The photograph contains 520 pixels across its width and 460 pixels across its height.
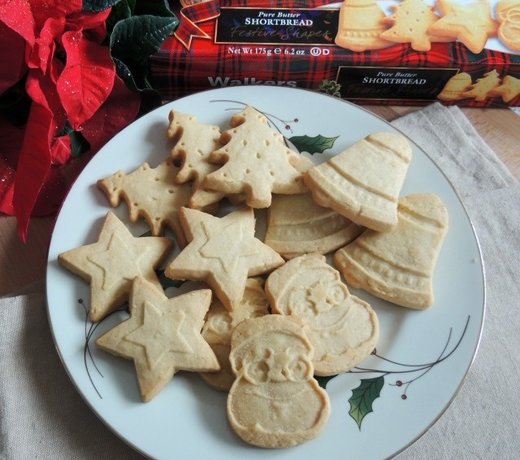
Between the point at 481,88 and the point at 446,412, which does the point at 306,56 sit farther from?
the point at 446,412

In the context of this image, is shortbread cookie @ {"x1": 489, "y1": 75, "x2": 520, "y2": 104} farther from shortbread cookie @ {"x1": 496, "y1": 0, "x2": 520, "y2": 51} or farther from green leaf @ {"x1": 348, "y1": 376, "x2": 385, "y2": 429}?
green leaf @ {"x1": 348, "y1": 376, "x2": 385, "y2": 429}

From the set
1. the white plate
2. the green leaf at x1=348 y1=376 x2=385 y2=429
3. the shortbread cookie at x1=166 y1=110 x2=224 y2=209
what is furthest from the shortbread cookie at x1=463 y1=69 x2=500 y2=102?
the green leaf at x1=348 y1=376 x2=385 y2=429

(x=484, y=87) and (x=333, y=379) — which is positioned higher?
(x=484, y=87)

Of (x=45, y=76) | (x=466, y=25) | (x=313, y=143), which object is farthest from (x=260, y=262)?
(x=466, y=25)

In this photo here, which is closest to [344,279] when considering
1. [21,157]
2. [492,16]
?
[21,157]

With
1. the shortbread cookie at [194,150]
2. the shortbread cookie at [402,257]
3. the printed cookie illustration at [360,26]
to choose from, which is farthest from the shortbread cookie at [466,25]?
the shortbread cookie at [194,150]
